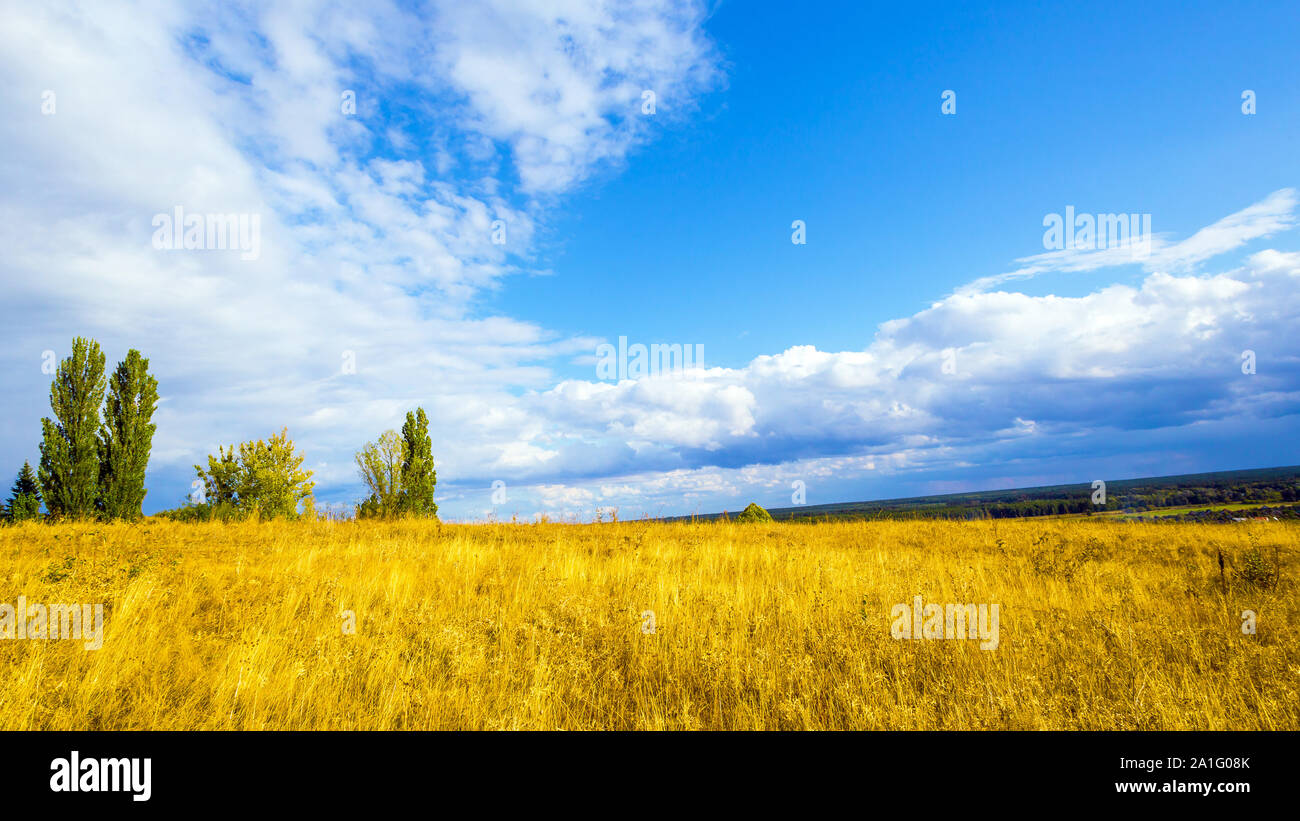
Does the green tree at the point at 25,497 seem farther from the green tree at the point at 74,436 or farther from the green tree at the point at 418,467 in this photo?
the green tree at the point at 418,467

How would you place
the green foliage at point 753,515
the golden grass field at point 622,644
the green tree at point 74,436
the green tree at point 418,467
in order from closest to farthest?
1. the golden grass field at point 622,644
2. the green foliage at point 753,515
3. the green tree at point 74,436
4. the green tree at point 418,467

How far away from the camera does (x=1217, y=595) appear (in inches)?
328

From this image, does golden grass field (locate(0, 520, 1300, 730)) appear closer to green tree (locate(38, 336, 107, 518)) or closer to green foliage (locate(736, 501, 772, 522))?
green foliage (locate(736, 501, 772, 522))

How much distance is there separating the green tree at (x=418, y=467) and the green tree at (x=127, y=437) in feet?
36.7

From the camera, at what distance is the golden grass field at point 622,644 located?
434 cm

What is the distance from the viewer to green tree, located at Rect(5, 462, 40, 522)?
2284cm

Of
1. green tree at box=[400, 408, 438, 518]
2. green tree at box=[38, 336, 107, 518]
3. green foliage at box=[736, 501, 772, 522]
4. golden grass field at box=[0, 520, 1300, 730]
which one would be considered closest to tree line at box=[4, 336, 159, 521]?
green tree at box=[38, 336, 107, 518]

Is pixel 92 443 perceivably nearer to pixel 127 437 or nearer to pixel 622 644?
pixel 127 437

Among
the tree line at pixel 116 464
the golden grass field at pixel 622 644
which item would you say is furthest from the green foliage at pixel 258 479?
the golden grass field at pixel 622 644

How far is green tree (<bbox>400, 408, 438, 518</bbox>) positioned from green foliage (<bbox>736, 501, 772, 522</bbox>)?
57.8ft
